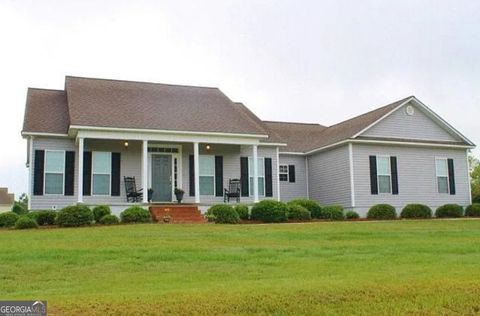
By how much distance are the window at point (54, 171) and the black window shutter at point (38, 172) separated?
19cm

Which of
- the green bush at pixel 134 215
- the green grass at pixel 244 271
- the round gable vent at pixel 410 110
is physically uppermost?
the round gable vent at pixel 410 110

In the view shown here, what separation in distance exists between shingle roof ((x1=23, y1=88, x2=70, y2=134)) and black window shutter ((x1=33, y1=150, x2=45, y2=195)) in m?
0.91

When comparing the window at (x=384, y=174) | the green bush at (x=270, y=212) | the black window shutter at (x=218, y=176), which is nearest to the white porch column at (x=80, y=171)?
the black window shutter at (x=218, y=176)

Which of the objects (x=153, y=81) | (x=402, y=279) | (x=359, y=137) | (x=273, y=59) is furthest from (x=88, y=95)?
(x=402, y=279)

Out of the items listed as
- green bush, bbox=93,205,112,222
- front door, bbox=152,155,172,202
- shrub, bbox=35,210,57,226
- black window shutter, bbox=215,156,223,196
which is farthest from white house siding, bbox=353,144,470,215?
shrub, bbox=35,210,57,226

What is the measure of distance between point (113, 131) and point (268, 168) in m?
7.27

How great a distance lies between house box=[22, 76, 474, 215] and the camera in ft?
71.9

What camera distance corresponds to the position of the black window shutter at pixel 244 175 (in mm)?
24708

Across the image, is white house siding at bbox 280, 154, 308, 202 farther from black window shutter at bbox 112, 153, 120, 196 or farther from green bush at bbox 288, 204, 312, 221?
black window shutter at bbox 112, 153, 120, 196

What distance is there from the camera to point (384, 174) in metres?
25.6

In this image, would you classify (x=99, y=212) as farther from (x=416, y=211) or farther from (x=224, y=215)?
(x=416, y=211)

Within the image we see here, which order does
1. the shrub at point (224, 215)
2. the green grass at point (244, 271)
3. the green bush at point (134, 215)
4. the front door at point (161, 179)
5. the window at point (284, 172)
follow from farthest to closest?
1. the window at point (284, 172)
2. the front door at point (161, 179)
3. the shrub at point (224, 215)
4. the green bush at point (134, 215)
5. the green grass at point (244, 271)

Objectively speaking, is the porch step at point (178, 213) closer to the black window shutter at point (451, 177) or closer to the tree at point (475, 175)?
the black window shutter at point (451, 177)

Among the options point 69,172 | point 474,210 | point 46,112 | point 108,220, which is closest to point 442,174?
point 474,210
